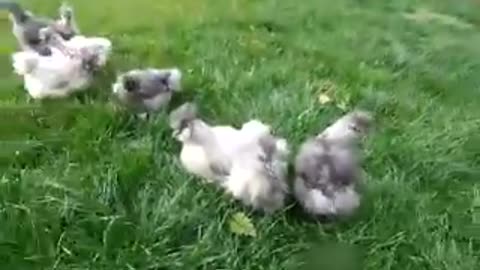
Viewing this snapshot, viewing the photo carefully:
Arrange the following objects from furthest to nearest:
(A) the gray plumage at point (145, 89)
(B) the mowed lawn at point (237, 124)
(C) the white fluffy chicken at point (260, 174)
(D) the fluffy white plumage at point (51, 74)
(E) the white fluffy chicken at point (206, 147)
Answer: (D) the fluffy white plumage at point (51, 74), (A) the gray plumage at point (145, 89), (E) the white fluffy chicken at point (206, 147), (C) the white fluffy chicken at point (260, 174), (B) the mowed lawn at point (237, 124)

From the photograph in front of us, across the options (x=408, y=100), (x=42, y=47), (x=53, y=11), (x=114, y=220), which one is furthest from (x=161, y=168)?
(x=53, y=11)

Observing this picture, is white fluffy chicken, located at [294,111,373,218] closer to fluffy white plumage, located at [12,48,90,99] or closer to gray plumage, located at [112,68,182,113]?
gray plumage, located at [112,68,182,113]

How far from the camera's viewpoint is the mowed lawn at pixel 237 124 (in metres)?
2.75

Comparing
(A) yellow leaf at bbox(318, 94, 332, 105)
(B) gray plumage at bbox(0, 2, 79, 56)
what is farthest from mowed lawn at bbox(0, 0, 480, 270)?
(B) gray plumage at bbox(0, 2, 79, 56)


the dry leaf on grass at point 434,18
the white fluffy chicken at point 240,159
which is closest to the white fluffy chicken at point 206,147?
the white fluffy chicken at point 240,159

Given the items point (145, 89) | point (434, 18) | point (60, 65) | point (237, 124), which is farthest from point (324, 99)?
point (434, 18)

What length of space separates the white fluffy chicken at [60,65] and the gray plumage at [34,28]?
34 millimetres

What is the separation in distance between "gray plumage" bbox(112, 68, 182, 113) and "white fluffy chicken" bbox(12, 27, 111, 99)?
0.21 m

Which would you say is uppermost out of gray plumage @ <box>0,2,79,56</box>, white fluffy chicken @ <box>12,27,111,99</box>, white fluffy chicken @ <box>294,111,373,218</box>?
gray plumage @ <box>0,2,79,56</box>

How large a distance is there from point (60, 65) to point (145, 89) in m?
0.48

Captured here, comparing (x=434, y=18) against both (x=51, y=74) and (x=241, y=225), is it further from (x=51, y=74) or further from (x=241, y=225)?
(x=241, y=225)

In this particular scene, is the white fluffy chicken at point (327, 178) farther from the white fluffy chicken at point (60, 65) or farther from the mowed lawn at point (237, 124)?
the white fluffy chicken at point (60, 65)

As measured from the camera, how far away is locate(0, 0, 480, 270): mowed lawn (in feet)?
9.01

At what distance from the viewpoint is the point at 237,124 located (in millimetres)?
3619
